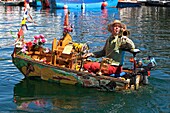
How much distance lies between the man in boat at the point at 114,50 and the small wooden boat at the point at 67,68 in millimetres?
180

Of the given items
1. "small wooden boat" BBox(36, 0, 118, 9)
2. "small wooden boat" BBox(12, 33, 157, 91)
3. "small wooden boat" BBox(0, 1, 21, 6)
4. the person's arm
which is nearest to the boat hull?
"small wooden boat" BBox(36, 0, 118, 9)

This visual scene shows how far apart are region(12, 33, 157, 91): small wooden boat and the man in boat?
180 mm

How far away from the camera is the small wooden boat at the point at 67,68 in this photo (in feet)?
28.1

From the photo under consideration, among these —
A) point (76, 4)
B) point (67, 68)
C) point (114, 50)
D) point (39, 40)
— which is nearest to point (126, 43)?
point (114, 50)

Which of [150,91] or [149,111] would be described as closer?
[149,111]

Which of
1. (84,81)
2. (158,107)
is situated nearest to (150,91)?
(158,107)

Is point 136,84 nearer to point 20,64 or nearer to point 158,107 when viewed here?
point 158,107

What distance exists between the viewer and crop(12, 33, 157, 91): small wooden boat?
8.56 m

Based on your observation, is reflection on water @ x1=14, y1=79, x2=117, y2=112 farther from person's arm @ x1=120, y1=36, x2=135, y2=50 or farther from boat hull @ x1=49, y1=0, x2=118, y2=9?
boat hull @ x1=49, y1=0, x2=118, y2=9

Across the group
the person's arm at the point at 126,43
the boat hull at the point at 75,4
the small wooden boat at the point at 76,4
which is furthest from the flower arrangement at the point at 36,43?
the boat hull at the point at 75,4

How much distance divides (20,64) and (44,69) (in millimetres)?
802

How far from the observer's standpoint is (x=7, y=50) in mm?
14531

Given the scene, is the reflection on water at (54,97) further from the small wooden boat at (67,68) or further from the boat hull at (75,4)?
the boat hull at (75,4)

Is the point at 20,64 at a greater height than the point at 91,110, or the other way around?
the point at 20,64
